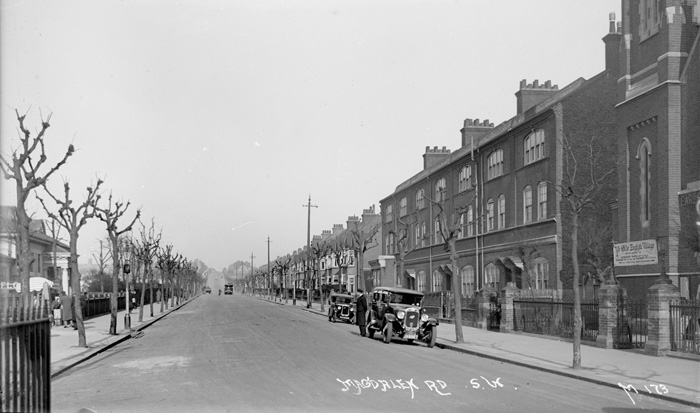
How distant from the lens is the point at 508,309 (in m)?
28.9

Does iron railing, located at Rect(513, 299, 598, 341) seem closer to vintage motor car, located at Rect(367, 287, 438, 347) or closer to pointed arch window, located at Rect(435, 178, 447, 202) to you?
vintage motor car, located at Rect(367, 287, 438, 347)

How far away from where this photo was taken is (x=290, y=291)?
111 metres

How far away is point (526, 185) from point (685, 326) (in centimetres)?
2167

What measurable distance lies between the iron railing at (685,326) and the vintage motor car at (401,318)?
7.39 m

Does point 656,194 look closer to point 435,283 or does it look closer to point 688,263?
point 688,263

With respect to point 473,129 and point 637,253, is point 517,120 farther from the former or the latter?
point 637,253

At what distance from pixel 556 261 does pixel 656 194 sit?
7.37m

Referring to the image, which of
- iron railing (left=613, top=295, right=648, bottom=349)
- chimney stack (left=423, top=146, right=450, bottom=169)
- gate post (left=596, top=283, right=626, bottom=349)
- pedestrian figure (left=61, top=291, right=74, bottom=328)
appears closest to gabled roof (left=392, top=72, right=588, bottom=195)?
chimney stack (left=423, top=146, right=450, bottom=169)

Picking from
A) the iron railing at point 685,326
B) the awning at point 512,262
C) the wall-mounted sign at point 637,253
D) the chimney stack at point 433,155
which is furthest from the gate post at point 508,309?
the chimney stack at point 433,155

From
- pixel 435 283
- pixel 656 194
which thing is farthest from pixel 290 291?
pixel 656 194

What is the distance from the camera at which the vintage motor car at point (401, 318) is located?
23.6 metres

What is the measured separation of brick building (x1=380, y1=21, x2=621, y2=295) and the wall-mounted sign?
5.73 meters

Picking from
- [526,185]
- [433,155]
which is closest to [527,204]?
[526,185]

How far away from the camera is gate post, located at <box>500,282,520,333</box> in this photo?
28.8 m
